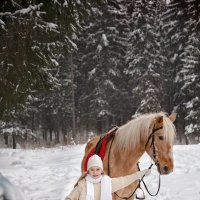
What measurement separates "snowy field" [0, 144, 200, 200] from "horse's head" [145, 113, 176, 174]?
379cm

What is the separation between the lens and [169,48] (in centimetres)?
3553

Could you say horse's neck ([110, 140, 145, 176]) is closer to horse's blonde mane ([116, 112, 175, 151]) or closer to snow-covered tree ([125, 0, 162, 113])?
horse's blonde mane ([116, 112, 175, 151])

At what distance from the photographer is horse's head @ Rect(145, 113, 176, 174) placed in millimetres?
5164

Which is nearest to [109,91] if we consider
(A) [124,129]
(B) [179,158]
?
(B) [179,158]

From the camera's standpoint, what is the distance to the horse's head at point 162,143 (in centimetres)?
516

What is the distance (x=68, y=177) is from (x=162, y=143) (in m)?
6.69

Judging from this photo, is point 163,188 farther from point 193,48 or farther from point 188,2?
point 193,48

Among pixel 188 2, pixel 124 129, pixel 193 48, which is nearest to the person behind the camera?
pixel 124 129

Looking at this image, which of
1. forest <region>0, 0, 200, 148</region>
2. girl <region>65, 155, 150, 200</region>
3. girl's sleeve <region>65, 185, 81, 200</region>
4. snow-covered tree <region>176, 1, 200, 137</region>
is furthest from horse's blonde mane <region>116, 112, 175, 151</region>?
snow-covered tree <region>176, 1, 200, 137</region>

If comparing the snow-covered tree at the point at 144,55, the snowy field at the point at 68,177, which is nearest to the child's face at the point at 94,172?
the snowy field at the point at 68,177

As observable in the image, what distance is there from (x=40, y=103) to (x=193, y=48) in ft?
58.0

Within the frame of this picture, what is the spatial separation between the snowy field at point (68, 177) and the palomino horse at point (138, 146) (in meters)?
3.07

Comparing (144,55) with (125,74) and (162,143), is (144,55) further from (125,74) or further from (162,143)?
(162,143)

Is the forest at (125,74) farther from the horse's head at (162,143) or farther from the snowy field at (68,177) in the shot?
the horse's head at (162,143)
